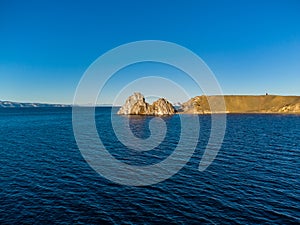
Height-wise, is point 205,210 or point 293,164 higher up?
point 293,164

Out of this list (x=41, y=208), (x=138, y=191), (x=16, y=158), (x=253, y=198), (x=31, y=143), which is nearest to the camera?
(x=41, y=208)

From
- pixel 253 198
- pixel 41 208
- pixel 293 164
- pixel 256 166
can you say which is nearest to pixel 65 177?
pixel 41 208

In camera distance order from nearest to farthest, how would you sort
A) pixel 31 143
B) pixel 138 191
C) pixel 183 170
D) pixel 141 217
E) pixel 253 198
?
pixel 141 217 < pixel 253 198 < pixel 138 191 < pixel 183 170 < pixel 31 143

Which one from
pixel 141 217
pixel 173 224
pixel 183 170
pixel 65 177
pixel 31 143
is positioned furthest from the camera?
pixel 31 143

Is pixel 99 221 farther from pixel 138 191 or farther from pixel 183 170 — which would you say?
pixel 183 170

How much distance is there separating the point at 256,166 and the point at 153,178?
83.1 ft

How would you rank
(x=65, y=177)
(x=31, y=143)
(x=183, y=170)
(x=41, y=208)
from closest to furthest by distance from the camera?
(x=41, y=208)
(x=65, y=177)
(x=183, y=170)
(x=31, y=143)

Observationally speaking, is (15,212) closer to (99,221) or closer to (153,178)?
(99,221)

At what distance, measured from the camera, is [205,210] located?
107 ft

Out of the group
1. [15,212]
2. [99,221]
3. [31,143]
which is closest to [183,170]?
[99,221]

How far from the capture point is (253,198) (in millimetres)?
36062

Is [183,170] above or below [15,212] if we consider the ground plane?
above

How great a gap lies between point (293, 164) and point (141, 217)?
4278 centimetres

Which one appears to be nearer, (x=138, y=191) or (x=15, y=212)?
(x=15, y=212)
